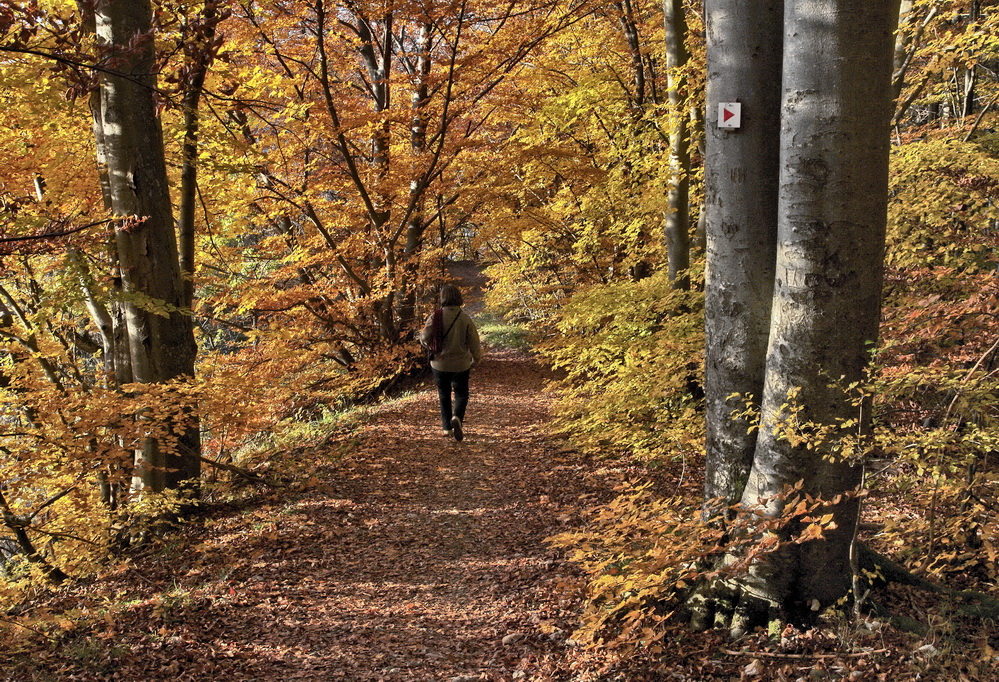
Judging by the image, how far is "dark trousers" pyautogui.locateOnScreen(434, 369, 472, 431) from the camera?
7.83 m

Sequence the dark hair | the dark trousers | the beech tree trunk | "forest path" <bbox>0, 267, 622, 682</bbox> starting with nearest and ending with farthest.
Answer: "forest path" <bbox>0, 267, 622, 682</bbox>
the beech tree trunk
the dark hair
the dark trousers

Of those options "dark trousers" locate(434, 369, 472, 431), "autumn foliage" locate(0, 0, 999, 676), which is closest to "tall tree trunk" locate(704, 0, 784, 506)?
"autumn foliage" locate(0, 0, 999, 676)

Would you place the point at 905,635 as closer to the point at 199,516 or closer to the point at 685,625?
the point at 685,625

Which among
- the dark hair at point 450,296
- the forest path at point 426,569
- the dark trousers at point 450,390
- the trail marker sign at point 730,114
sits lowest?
the forest path at point 426,569

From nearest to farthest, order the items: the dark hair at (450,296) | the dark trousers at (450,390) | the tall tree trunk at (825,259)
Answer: the tall tree trunk at (825,259), the dark hair at (450,296), the dark trousers at (450,390)

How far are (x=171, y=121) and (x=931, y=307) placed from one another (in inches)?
332

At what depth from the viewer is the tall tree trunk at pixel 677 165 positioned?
6.92 m

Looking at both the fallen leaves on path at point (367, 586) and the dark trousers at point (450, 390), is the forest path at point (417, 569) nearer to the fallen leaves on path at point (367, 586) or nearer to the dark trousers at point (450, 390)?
the fallen leaves on path at point (367, 586)

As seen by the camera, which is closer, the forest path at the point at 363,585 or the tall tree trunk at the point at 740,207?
the tall tree trunk at the point at 740,207

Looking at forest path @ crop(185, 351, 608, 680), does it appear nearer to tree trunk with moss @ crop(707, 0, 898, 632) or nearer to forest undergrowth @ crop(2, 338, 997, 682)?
forest undergrowth @ crop(2, 338, 997, 682)

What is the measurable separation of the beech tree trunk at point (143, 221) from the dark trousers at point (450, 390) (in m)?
2.76

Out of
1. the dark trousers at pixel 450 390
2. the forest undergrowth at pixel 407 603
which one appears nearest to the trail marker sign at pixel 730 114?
the forest undergrowth at pixel 407 603

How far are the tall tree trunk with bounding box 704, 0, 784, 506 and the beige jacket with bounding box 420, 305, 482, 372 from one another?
4274 mm

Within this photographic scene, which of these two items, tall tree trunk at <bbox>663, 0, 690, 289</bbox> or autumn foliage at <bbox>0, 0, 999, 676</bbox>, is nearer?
autumn foliage at <bbox>0, 0, 999, 676</bbox>
